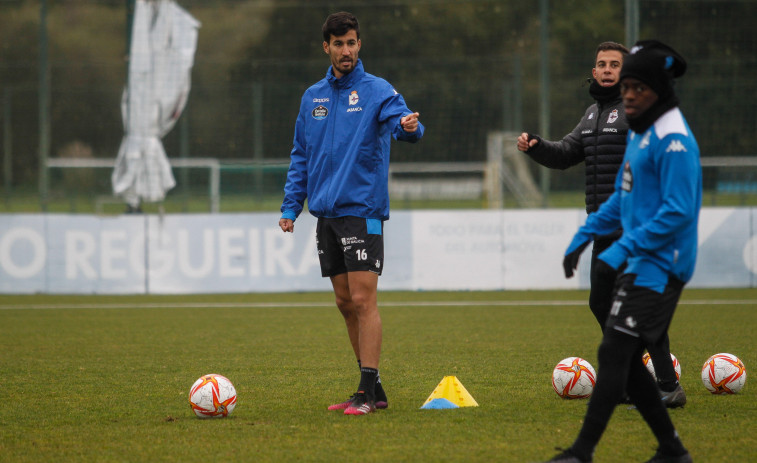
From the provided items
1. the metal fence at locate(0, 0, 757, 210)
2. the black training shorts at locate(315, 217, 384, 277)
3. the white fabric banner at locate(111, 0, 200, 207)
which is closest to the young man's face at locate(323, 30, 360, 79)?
the black training shorts at locate(315, 217, 384, 277)

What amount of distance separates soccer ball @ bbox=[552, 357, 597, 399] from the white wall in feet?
27.1

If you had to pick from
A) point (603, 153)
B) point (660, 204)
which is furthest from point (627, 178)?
point (603, 153)

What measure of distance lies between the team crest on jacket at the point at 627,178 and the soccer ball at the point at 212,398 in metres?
2.68

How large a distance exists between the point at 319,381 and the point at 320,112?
213cm

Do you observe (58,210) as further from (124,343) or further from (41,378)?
(41,378)

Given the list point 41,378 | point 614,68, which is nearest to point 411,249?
point 41,378

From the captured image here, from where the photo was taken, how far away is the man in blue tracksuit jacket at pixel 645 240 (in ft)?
13.2

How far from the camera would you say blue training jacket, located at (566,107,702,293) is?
397cm

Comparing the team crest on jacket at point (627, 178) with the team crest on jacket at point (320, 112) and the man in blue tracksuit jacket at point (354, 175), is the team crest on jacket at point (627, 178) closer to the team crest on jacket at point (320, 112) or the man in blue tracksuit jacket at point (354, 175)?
the man in blue tracksuit jacket at point (354, 175)

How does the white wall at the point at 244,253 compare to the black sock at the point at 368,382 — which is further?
the white wall at the point at 244,253

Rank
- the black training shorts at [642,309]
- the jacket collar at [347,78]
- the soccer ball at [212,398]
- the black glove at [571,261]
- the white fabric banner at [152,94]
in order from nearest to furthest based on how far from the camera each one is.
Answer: the black training shorts at [642,309], the black glove at [571,261], the soccer ball at [212,398], the jacket collar at [347,78], the white fabric banner at [152,94]

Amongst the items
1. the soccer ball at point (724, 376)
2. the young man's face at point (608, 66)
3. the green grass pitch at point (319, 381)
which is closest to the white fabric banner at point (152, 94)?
the green grass pitch at point (319, 381)

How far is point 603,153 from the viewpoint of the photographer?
589 cm

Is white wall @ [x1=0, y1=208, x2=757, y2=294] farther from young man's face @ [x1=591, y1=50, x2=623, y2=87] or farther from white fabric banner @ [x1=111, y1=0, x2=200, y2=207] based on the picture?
young man's face @ [x1=591, y1=50, x2=623, y2=87]
